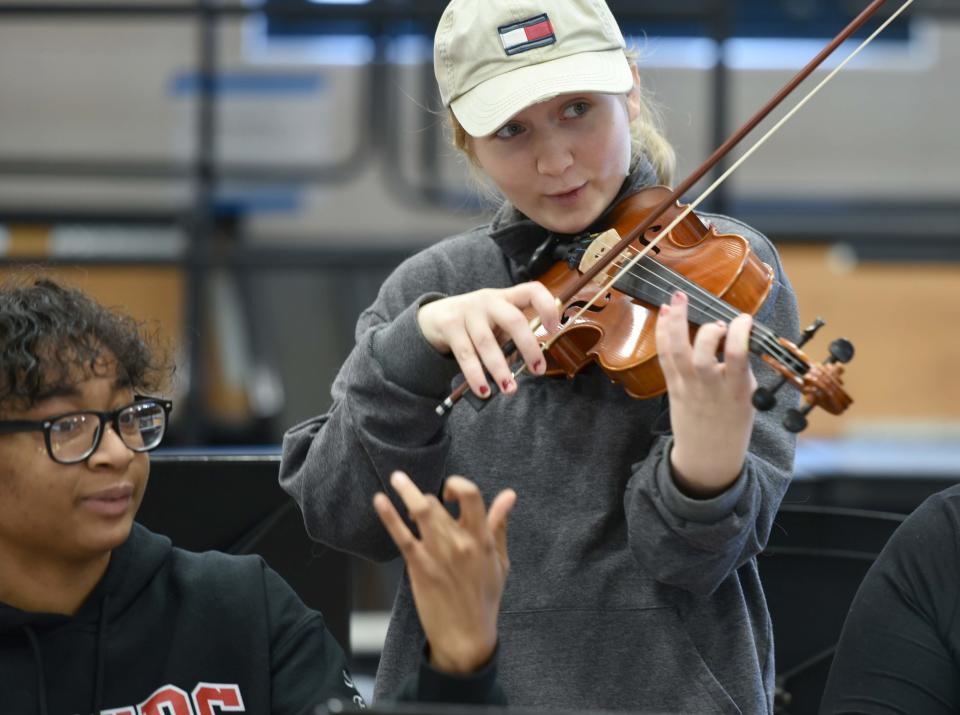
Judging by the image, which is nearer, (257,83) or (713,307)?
(713,307)

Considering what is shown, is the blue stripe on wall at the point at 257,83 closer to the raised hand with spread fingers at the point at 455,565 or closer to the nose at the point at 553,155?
the nose at the point at 553,155

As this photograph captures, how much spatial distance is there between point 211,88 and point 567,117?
292cm

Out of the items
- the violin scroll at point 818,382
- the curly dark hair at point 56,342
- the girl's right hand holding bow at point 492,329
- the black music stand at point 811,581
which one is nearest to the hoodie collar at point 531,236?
the girl's right hand holding bow at point 492,329

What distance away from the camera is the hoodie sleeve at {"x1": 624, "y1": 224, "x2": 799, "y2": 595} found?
1.32 m

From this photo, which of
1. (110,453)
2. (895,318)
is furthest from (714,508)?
(895,318)

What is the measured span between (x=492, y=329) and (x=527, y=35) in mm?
365

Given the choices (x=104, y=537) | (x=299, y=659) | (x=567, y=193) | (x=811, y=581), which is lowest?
(x=811, y=581)

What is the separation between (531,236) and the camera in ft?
5.20

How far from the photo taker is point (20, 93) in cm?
437

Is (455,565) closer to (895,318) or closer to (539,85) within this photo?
(539,85)

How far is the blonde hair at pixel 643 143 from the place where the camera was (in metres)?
1.63

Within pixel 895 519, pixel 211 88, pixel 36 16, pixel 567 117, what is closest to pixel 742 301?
pixel 567 117

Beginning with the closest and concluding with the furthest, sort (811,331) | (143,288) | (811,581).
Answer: (811,331), (811,581), (143,288)

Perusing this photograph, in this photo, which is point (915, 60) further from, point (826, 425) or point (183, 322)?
point (183, 322)
